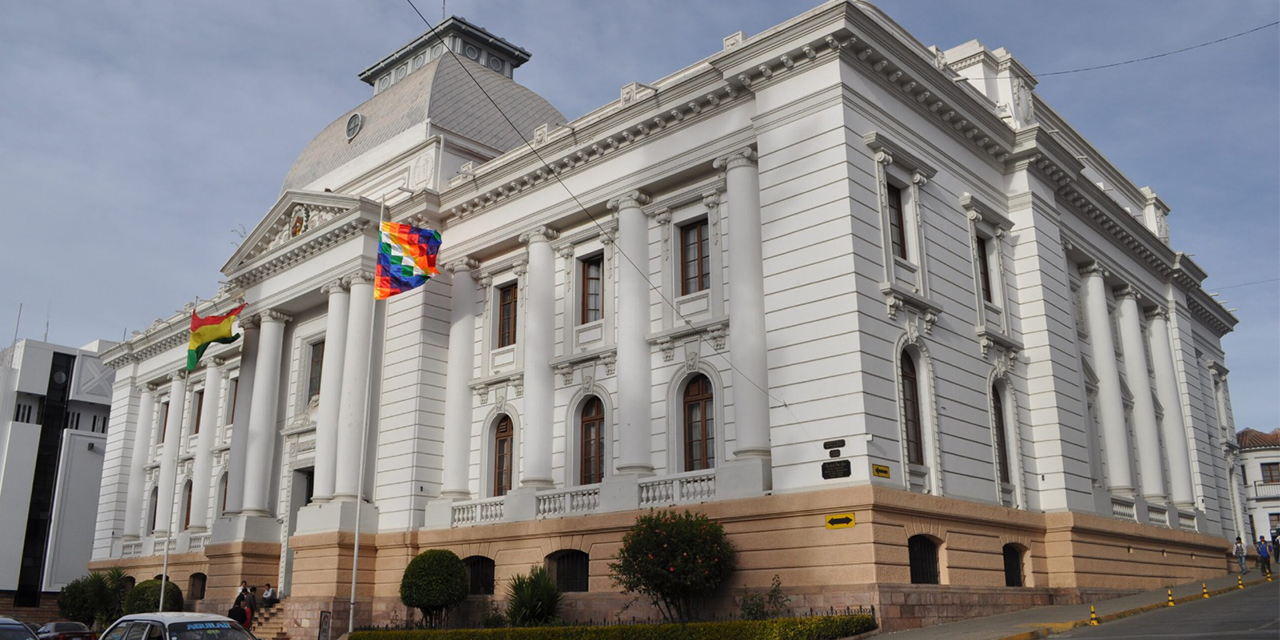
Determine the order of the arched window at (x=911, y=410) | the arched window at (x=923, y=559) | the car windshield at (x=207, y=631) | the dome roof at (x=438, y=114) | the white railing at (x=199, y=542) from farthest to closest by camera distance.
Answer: the white railing at (x=199, y=542), the dome roof at (x=438, y=114), the arched window at (x=911, y=410), the arched window at (x=923, y=559), the car windshield at (x=207, y=631)

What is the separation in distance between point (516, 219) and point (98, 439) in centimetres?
4746

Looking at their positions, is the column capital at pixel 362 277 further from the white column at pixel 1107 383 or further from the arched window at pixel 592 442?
the white column at pixel 1107 383

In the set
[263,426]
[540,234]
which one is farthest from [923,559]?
[263,426]

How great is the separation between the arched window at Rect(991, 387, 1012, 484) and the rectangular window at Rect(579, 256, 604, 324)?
34.3ft

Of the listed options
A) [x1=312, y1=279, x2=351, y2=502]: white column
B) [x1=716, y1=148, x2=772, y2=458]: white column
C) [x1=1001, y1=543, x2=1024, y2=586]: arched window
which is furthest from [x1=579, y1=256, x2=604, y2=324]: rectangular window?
[x1=1001, y1=543, x2=1024, y2=586]: arched window

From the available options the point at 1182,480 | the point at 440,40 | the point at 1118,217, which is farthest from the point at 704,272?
the point at 440,40

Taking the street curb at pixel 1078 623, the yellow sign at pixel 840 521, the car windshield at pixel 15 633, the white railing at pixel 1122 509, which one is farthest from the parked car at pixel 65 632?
the white railing at pixel 1122 509

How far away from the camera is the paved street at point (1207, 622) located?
15433 millimetres

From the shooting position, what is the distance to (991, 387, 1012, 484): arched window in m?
25.0

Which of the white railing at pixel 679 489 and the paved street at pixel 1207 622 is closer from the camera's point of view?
the paved street at pixel 1207 622

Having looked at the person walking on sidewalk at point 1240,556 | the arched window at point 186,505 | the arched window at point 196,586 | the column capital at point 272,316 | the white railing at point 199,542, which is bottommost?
the arched window at point 196,586

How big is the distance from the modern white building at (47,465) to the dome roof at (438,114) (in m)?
32.5

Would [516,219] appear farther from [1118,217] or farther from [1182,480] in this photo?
[1182,480]

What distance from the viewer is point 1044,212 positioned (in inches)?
1125
